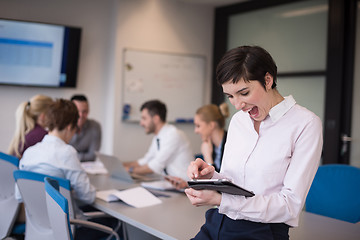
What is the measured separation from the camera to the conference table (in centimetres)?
206

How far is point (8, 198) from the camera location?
2934 mm

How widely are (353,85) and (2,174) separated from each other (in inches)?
153

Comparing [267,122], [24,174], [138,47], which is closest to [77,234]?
[24,174]

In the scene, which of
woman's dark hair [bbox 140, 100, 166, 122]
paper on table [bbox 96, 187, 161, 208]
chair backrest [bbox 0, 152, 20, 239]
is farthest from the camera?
woman's dark hair [bbox 140, 100, 166, 122]

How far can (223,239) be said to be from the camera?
161cm

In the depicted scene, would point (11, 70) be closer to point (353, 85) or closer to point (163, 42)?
point (163, 42)

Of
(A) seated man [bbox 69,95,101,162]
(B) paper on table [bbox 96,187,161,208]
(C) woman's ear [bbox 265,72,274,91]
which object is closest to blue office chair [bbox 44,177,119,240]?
(B) paper on table [bbox 96,187,161,208]

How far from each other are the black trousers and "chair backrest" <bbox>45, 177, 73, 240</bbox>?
0.63m

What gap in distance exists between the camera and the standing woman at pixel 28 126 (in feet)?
11.0

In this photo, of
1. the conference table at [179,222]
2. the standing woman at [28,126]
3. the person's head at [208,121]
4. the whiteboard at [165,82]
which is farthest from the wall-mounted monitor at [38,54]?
the conference table at [179,222]

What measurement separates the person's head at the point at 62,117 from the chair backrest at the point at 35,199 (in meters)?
0.52

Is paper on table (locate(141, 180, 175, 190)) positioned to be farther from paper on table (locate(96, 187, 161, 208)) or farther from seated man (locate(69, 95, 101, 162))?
seated man (locate(69, 95, 101, 162))

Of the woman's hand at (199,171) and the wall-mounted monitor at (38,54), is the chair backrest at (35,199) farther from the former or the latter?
the wall-mounted monitor at (38,54)

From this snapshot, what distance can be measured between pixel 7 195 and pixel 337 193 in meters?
2.35
